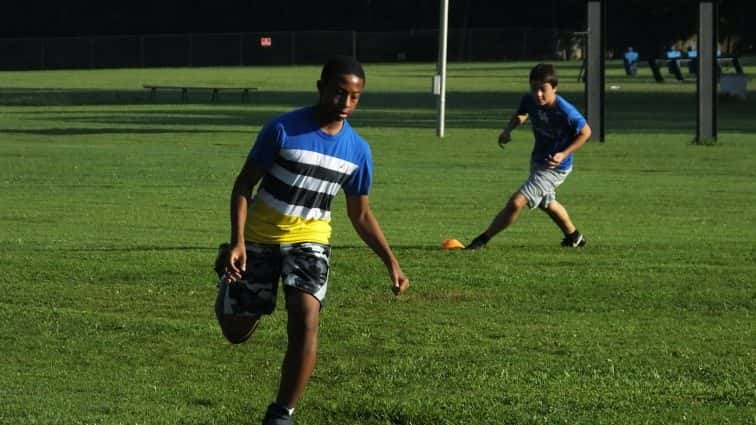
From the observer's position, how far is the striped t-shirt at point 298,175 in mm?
7926

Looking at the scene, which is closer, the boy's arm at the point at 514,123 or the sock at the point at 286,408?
the sock at the point at 286,408

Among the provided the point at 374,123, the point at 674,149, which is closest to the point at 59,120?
the point at 374,123

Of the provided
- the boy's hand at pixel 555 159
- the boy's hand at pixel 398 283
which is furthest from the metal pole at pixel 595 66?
the boy's hand at pixel 398 283

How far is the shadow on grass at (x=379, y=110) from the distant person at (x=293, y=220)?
29621mm

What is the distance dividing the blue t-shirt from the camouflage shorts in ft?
23.8

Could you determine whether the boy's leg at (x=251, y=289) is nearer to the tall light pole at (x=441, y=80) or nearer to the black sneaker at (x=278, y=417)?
the black sneaker at (x=278, y=417)

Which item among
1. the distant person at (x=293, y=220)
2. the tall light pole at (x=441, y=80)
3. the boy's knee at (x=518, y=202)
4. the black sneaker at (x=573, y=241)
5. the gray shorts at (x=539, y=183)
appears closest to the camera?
the distant person at (x=293, y=220)

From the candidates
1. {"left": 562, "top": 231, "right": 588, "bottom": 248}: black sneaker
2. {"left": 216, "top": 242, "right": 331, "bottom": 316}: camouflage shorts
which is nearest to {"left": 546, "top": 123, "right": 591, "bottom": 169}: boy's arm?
{"left": 562, "top": 231, "right": 588, "bottom": 248}: black sneaker

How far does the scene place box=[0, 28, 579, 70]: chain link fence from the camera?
4075 inches

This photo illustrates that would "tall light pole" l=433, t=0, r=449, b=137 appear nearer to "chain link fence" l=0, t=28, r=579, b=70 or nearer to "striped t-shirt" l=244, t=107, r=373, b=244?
"striped t-shirt" l=244, t=107, r=373, b=244

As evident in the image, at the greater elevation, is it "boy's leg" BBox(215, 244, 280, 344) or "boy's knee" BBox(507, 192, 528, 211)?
"boy's leg" BBox(215, 244, 280, 344)

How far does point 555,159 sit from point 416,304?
10.1 ft

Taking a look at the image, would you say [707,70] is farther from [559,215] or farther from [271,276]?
[271,276]

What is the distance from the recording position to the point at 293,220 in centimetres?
809
